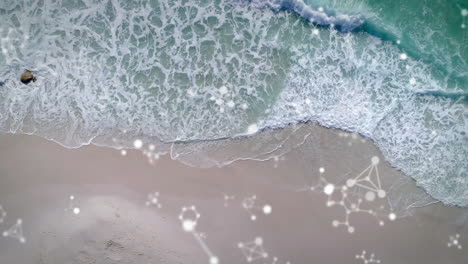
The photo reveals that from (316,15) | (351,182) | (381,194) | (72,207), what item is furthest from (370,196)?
(72,207)

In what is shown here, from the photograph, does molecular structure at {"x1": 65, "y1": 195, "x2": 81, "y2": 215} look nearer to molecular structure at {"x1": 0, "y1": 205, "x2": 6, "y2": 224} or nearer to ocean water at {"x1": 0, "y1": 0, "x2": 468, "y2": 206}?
molecular structure at {"x1": 0, "y1": 205, "x2": 6, "y2": 224}

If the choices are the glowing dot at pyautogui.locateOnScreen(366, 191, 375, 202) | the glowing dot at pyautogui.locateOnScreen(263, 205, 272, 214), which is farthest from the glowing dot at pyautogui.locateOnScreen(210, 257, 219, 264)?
the glowing dot at pyautogui.locateOnScreen(366, 191, 375, 202)

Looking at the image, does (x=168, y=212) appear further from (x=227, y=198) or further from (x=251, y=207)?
(x=251, y=207)

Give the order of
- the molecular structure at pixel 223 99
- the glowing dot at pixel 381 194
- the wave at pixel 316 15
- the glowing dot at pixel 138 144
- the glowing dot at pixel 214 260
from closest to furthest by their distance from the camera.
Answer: the glowing dot at pixel 214 260
the glowing dot at pixel 138 144
the glowing dot at pixel 381 194
the molecular structure at pixel 223 99
the wave at pixel 316 15

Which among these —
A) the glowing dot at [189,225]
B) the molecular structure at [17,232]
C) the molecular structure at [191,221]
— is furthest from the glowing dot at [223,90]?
the molecular structure at [17,232]

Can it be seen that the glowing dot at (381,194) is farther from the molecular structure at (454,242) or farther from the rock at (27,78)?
the rock at (27,78)

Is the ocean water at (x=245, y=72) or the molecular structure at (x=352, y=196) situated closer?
the molecular structure at (x=352, y=196)

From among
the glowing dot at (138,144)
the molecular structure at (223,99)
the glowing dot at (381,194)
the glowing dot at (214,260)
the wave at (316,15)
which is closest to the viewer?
the glowing dot at (214,260)
